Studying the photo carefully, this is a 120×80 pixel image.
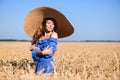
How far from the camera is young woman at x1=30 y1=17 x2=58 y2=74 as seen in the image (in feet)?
15.1

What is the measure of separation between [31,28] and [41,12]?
14.7 inches

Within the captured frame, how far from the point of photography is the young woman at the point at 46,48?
15.1 ft

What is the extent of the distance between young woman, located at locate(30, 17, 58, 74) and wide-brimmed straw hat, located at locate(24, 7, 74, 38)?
9 centimetres

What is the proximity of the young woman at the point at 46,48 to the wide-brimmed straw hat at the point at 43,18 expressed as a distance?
0.29 ft

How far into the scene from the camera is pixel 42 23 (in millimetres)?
5066

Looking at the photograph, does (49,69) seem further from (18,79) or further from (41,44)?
(18,79)

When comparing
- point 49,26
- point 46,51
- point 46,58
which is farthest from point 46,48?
point 49,26

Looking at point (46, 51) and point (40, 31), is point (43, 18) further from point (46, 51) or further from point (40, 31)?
point (46, 51)

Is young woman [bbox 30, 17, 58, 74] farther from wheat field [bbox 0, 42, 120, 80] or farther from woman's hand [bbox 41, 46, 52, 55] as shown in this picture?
wheat field [bbox 0, 42, 120, 80]

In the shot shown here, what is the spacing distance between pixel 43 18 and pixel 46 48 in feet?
2.11

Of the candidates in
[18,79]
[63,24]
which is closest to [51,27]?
[63,24]

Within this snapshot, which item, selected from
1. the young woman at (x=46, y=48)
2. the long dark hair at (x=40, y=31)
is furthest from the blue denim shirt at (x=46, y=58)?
the long dark hair at (x=40, y=31)

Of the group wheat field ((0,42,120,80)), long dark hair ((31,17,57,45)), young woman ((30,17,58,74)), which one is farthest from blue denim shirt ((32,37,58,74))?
long dark hair ((31,17,57,45))

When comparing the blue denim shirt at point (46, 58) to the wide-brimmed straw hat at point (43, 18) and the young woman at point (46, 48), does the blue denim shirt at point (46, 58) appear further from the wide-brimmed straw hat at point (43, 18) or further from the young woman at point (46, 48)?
the wide-brimmed straw hat at point (43, 18)
